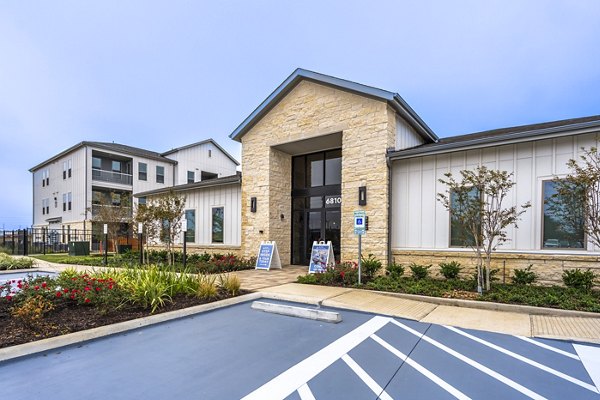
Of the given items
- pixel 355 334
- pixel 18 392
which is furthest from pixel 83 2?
pixel 355 334

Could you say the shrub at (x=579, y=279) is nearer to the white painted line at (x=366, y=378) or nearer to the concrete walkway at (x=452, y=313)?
the concrete walkway at (x=452, y=313)

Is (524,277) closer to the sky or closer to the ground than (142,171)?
closer to the ground

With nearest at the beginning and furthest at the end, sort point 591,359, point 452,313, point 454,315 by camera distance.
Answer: point 591,359 < point 454,315 < point 452,313

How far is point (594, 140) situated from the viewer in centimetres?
743

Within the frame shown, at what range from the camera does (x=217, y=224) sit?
1521 centimetres

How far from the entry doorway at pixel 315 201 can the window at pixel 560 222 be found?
21.0 feet

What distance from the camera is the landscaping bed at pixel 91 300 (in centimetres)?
461

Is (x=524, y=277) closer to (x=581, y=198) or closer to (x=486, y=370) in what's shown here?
(x=581, y=198)

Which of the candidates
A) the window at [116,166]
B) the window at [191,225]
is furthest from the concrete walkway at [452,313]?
the window at [116,166]

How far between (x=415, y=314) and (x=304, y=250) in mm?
7757

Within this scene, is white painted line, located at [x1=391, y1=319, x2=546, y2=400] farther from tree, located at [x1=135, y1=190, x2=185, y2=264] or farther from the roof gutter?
tree, located at [x1=135, y1=190, x2=185, y2=264]

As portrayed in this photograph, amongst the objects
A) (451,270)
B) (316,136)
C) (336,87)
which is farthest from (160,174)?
(451,270)

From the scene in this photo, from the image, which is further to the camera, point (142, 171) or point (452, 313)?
point (142, 171)

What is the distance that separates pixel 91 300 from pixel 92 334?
141 centimetres
